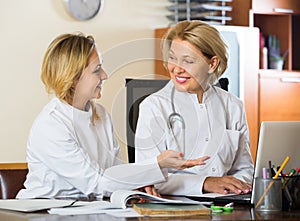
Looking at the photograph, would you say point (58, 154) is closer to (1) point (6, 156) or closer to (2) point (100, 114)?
(2) point (100, 114)

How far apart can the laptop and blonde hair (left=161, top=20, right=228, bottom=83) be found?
61cm

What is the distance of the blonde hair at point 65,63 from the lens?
7.75ft

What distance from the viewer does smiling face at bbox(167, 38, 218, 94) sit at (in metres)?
2.54

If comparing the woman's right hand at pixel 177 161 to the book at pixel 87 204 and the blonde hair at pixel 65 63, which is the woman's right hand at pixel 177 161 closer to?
the book at pixel 87 204

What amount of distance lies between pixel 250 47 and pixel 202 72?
2711 millimetres

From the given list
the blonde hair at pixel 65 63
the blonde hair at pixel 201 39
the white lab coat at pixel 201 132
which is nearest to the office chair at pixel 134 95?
the white lab coat at pixel 201 132

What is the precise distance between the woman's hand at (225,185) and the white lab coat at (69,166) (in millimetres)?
177

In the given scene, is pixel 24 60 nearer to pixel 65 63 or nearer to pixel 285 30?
pixel 285 30

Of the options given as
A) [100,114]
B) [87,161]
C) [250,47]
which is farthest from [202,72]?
[250,47]

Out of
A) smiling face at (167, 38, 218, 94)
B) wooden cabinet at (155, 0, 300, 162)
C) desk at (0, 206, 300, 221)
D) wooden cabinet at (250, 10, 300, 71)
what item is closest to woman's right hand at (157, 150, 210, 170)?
desk at (0, 206, 300, 221)

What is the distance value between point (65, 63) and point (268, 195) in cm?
84

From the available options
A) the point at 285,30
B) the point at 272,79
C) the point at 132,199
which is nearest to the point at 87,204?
the point at 132,199

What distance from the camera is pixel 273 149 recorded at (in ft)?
6.73

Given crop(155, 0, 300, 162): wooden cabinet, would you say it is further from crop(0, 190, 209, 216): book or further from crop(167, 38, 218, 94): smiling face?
crop(0, 190, 209, 216): book
